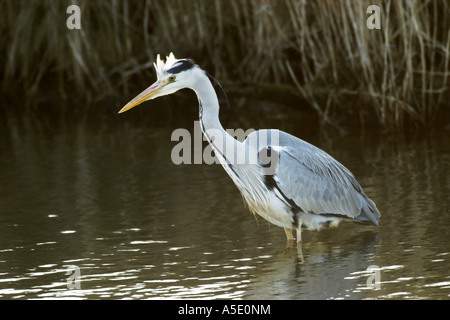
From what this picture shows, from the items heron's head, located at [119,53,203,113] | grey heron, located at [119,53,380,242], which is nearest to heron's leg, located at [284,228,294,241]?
grey heron, located at [119,53,380,242]

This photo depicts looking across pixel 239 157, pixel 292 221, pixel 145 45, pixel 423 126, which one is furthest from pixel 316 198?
pixel 145 45

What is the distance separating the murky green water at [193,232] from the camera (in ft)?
19.8

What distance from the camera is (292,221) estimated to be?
7320 millimetres

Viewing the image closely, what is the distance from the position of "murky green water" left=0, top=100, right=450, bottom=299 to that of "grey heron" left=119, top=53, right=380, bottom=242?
8.4 inches

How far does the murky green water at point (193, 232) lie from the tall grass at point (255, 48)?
674mm

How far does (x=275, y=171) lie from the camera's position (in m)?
7.30

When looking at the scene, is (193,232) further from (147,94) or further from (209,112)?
(147,94)

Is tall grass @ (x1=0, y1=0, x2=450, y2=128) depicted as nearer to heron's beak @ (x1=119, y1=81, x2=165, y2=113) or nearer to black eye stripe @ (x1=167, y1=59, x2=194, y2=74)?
black eye stripe @ (x1=167, y1=59, x2=194, y2=74)

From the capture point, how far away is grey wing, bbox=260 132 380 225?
731 cm

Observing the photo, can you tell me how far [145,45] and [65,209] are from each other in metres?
6.15

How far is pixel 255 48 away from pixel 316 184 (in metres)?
5.74

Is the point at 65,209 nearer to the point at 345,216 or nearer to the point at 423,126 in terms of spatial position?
the point at 345,216

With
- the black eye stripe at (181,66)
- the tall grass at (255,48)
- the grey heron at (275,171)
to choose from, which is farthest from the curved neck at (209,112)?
the tall grass at (255,48)
